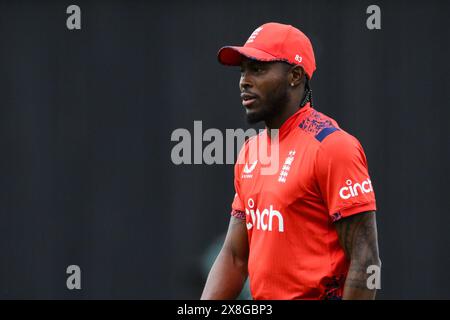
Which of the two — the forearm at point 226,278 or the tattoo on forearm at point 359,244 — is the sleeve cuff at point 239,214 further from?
the tattoo on forearm at point 359,244

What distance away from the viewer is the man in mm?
3182

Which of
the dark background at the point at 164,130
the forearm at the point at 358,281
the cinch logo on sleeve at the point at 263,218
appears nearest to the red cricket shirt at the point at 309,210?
the cinch logo on sleeve at the point at 263,218

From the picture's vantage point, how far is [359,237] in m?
3.16

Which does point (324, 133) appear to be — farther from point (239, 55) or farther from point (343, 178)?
point (239, 55)

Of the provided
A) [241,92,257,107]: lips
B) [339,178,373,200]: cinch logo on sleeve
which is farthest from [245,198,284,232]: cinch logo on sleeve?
[241,92,257,107]: lips

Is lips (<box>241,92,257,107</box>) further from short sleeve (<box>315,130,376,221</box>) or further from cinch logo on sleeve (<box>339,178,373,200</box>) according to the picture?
cinch logo on sleeve (<box>339,178,373,200</box>)

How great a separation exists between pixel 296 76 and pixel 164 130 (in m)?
2.94

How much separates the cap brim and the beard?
149 mm

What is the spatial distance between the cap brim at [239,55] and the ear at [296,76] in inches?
4.3

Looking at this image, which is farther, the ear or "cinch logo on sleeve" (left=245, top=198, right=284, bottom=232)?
the ear

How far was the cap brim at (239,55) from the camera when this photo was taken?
11.5ft
